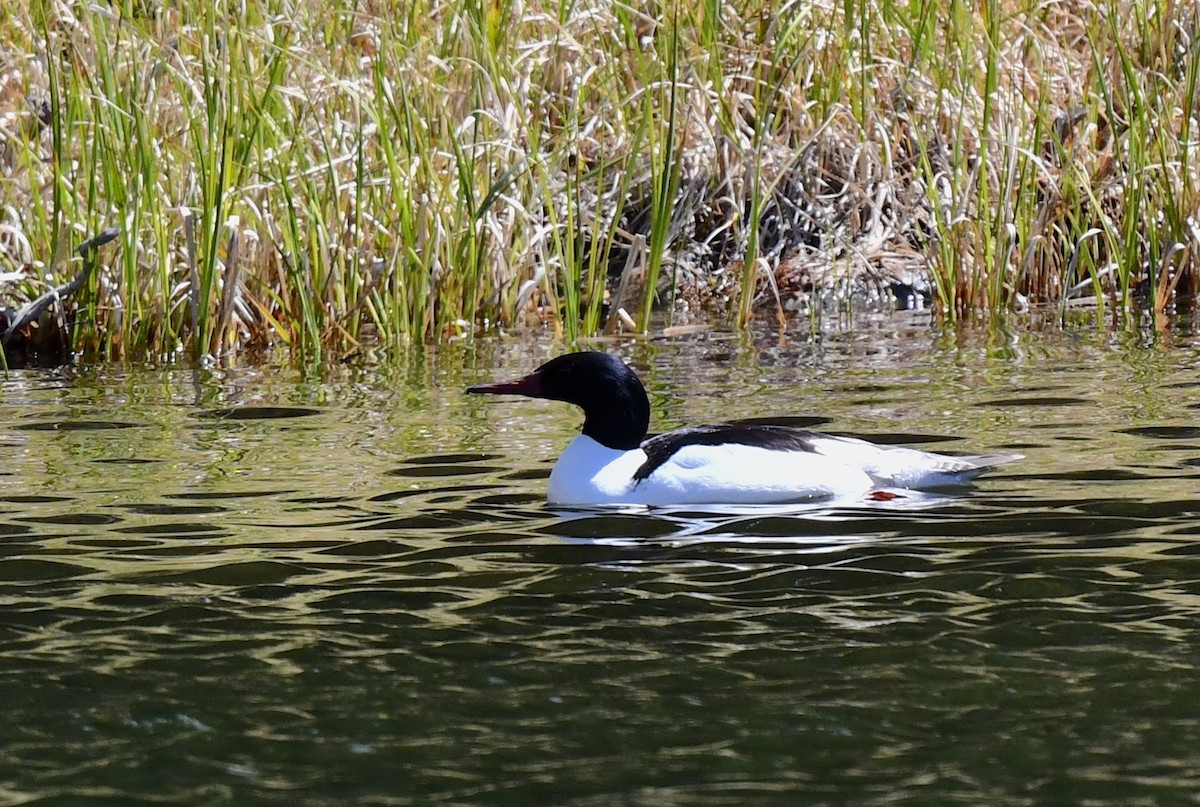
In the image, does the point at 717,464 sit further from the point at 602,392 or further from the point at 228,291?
the point at 228,291

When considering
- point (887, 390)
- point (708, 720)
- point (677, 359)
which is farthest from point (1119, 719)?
point (677, 359)

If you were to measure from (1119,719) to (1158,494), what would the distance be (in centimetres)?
211

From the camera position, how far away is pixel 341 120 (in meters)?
8.98

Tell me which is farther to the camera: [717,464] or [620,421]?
[620,421]

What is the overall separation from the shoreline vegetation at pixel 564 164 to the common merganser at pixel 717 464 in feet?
6.77

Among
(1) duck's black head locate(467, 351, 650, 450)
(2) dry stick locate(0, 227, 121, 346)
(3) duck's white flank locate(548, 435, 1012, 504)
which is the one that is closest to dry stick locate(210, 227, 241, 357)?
(2) dry stick locate(0, 227, 121, 346)

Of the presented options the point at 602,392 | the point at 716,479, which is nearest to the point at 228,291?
the point at 602,392

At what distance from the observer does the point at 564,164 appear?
10422 mm

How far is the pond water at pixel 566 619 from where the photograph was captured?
3.08m

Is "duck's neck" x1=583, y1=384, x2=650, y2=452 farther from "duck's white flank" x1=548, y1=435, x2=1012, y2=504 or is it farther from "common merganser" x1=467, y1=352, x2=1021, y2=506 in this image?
"duck's white flank" x1=548, y1=435, x2=1012, y2=504

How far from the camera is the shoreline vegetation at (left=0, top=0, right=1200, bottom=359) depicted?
8.04 metres

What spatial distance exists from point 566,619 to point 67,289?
472 centimetres

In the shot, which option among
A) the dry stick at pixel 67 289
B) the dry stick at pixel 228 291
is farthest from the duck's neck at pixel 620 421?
the dry stick at pixel 67 289

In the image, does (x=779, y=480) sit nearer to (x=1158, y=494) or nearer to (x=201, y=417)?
(x=1158, y=494)
